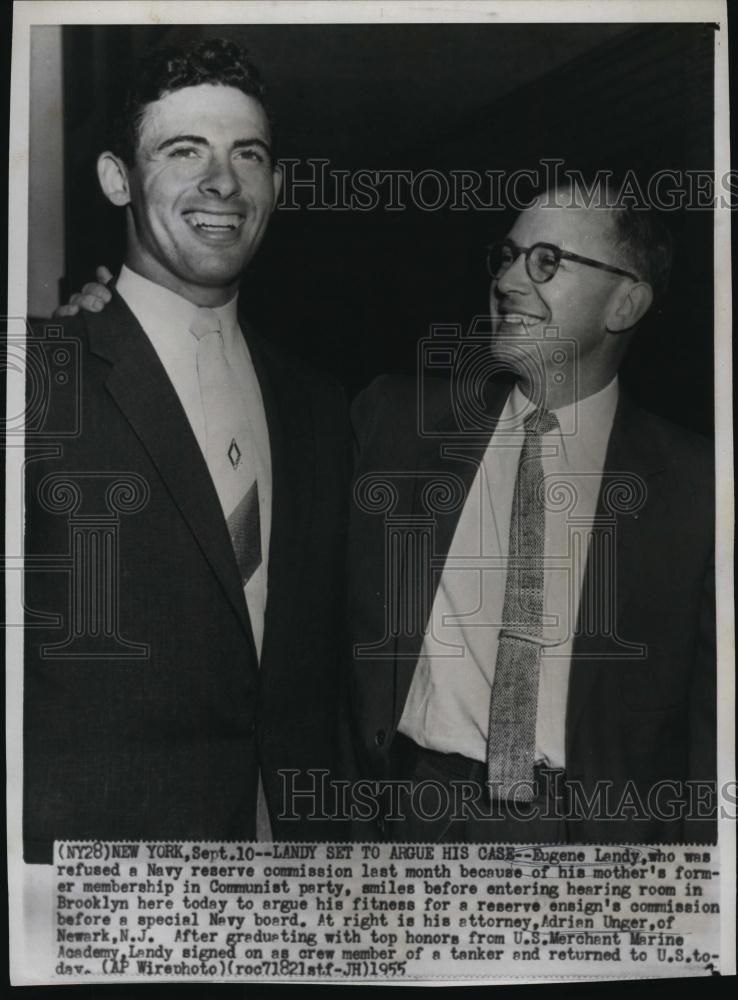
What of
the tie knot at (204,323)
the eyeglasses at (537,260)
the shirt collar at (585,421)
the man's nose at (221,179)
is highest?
the man's nose at (221,179)

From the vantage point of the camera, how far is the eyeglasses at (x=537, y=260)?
123cm

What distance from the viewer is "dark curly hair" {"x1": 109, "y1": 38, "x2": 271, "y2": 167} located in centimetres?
122

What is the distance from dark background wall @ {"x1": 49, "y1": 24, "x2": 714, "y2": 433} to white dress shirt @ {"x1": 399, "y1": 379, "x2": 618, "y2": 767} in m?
0.11

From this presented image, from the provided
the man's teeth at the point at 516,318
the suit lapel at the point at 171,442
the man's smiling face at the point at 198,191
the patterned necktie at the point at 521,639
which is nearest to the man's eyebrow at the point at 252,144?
the man's smiling face at the point at 198,191

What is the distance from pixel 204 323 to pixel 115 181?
0.65 ft

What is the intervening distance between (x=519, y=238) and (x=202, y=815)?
2.56ft

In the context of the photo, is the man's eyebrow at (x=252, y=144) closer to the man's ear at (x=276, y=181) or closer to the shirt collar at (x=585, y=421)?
the man's ear at (x=276, y=181)

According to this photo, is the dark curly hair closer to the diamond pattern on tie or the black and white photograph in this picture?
the black and white photograph

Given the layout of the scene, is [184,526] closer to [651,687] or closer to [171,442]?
[171,442]

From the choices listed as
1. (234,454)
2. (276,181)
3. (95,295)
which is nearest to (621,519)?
(234,454)

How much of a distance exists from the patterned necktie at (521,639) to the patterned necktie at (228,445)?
308 mm

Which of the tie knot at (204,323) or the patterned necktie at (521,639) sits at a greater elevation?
the tie knot at (204,323)

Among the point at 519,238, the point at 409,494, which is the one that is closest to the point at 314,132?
the point at 519,238

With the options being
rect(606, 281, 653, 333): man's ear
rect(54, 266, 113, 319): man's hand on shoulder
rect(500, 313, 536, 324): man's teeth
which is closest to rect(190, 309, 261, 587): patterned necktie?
rect(54, 266, 113, 319): man's hand on shoulder
